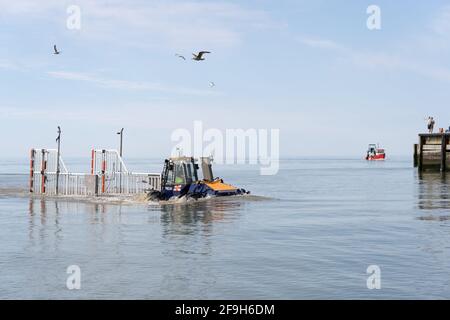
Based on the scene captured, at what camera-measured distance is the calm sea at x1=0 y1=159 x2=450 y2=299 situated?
14.1m

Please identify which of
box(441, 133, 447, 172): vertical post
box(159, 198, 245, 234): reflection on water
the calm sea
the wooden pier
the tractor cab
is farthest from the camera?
the wooden pier

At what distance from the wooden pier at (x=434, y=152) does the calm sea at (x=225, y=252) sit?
50.4 m

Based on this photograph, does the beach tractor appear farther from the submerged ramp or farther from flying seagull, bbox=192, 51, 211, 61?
flying seagull, bbox=192, 51, 211, 61

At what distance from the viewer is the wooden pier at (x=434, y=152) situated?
81188 mm

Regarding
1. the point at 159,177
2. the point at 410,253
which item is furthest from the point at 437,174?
the point at 410,253

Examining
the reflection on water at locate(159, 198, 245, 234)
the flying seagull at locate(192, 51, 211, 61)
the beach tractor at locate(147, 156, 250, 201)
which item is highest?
the flying seagull at locate(192, 51, 211, 61)

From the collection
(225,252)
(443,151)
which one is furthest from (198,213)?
(443,151)

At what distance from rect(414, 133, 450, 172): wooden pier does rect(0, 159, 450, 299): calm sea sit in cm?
5043

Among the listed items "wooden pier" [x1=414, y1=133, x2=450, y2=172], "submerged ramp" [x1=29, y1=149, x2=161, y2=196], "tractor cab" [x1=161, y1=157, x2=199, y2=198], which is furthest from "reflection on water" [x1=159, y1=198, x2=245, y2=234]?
"wooden pier" [x1=414, y1=133, x2=450, y2=172]

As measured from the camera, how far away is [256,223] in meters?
27.7

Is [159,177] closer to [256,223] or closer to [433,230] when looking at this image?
[256,223]

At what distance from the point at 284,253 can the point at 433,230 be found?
8933mm

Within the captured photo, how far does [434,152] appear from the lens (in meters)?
84.1

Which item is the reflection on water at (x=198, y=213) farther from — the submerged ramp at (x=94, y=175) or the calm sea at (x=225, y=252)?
the submerged ramp at (x=94, y=175)
